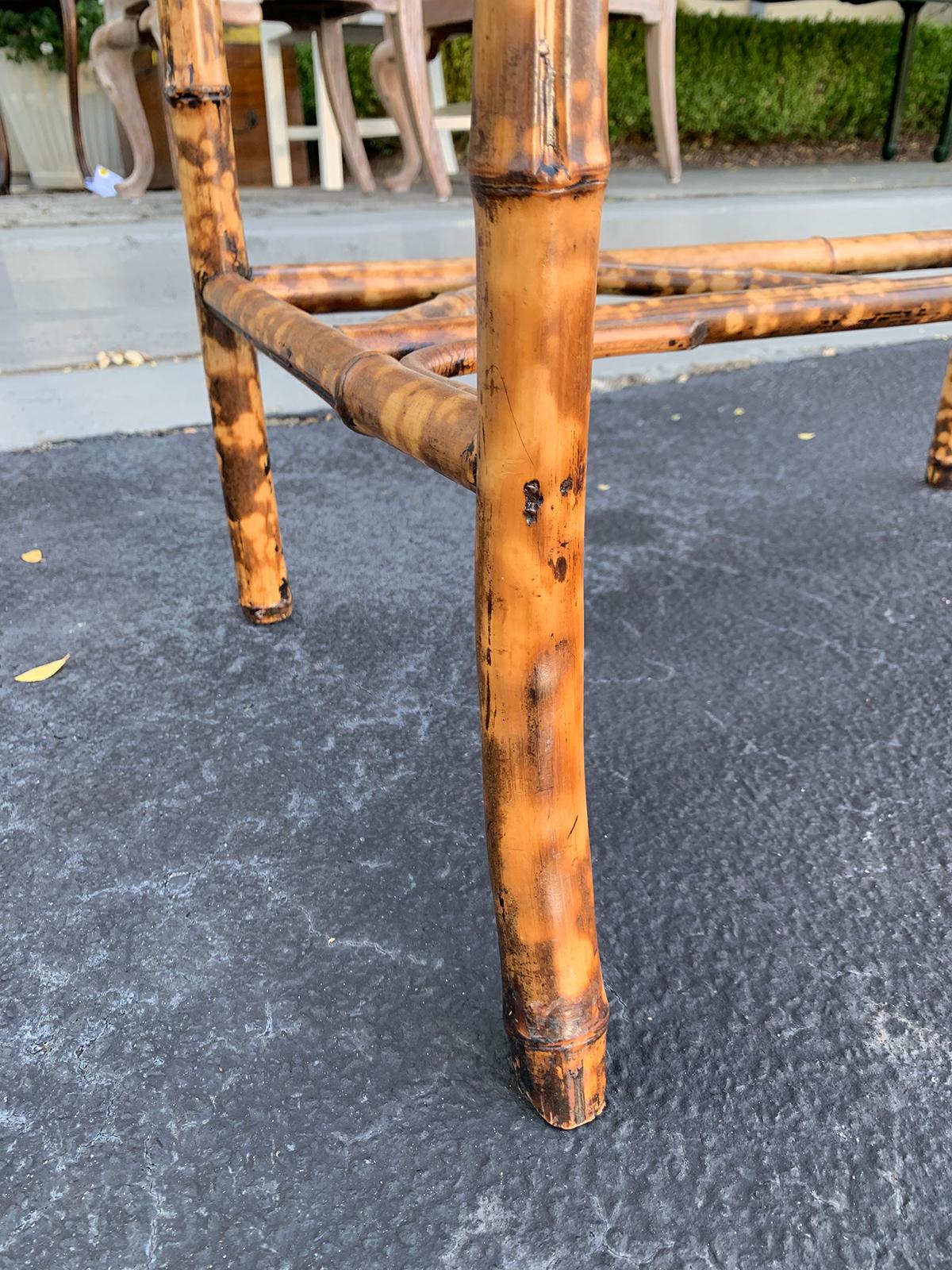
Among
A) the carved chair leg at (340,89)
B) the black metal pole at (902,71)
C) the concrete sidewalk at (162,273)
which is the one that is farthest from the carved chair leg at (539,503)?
the black metal pole at (902,71)

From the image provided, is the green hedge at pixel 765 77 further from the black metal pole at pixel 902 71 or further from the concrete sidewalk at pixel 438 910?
the concrete sidewalk at pixel 438 910

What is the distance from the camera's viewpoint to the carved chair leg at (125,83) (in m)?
2.34

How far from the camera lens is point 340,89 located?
2.48 metres

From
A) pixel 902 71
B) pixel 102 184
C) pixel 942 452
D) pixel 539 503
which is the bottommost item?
pixel 942 452

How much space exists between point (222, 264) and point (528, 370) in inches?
26.8

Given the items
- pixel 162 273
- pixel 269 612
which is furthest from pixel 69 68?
pixel 269 612

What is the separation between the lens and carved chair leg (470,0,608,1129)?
40 cm

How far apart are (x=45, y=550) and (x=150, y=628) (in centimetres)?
29

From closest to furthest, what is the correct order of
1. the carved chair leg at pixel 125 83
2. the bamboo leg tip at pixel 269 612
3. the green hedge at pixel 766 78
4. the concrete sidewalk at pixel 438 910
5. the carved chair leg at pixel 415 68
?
the concrete sidewalk at pixel 438 910 < the bamboo leg tip at pixel 269 612 < the carved chair leg at pixel 415 68 < the carved chair leg at pixel 125 83 < the green hedge at pixel 766 78

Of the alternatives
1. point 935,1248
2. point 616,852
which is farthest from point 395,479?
point 935,1248

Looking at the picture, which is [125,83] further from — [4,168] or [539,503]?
[539,503]

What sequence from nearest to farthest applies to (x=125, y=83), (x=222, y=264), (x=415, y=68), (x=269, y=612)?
(x=222, y=264) → (x=269, y=612) → (x=415, y=68) → (x=125, y=83)

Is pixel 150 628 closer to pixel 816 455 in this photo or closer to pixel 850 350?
pixel 816 455

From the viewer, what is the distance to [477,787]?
87 centimetres
